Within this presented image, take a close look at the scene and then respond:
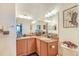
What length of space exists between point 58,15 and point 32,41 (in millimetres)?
502

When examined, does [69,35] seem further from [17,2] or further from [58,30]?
[17,2]

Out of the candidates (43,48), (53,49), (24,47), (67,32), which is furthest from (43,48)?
(67,32)

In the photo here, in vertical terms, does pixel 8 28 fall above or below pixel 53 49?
above

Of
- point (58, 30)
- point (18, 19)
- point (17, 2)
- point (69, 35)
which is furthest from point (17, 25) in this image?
point (69, 35)

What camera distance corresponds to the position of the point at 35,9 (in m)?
1.33

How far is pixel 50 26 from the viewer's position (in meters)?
1.32

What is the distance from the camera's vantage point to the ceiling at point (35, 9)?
131cm

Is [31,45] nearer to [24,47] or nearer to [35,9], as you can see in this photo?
[24,47]

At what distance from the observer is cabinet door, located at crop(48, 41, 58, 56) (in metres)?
1.33

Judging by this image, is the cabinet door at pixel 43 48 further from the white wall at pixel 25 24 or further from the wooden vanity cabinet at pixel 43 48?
the white wall at pixel 25 24

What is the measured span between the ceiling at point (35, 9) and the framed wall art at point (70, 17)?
207 millimetres

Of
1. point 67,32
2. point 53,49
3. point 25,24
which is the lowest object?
point 53,49

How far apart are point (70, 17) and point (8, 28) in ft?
2.76

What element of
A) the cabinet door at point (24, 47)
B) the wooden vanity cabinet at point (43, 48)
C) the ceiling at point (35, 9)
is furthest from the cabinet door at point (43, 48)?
the ceiling at point (35, 9)
